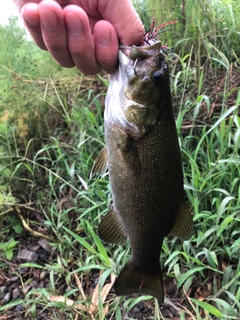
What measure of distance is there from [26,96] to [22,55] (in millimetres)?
349

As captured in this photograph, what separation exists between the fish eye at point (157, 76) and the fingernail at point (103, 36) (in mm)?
208

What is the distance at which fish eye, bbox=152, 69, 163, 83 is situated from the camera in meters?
1.34

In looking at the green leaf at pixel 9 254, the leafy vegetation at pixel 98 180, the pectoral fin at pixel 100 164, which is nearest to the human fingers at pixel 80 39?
the pectoral fin at pixel 100 164

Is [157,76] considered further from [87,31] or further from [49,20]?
[49,20]

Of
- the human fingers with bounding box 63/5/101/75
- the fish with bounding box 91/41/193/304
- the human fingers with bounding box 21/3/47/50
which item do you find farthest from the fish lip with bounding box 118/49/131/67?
the human fingers with bounding box 21/3/47/50

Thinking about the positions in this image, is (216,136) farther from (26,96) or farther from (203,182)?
(26,96)

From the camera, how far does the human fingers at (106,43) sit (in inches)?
50.9

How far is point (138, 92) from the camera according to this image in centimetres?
137

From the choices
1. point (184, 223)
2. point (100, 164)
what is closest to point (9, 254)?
point (100, 164)

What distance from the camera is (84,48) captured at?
1.33m

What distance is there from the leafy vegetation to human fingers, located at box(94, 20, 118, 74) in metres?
1.09

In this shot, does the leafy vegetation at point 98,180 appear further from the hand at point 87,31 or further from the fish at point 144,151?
the hand at point 87,31

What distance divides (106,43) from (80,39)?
0.10 metres

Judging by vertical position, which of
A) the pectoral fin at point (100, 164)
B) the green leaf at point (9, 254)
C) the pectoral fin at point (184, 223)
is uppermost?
the pectoral fin at point (100, 164)
